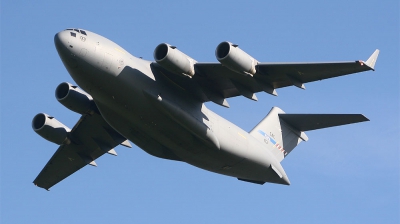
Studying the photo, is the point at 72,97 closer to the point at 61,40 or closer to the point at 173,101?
the point at 61,40

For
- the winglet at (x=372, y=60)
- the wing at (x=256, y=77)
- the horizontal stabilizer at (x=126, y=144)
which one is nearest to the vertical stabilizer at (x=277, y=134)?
the wing at (x=256, y=77)

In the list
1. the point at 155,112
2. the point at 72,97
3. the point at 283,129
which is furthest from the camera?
the point at 283,129

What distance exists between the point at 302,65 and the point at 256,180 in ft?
16.7

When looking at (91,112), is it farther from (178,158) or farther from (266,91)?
(266,91)

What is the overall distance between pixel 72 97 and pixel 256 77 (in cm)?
531

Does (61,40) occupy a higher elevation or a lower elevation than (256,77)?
lower

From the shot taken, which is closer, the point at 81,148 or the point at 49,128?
the point at 49,128

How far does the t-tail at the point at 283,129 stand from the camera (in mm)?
24562

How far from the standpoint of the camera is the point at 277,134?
82.5 ft

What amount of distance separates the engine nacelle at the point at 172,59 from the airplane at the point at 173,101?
26mm

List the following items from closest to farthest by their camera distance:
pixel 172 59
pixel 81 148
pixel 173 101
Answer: pixel 172 59, pixel 173 101, pixel 81 148

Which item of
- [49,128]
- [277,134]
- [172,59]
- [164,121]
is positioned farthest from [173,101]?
[277,134]

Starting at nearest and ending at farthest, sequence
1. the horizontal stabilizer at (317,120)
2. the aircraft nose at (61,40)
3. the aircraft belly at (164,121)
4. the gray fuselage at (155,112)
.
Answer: the aircraft nose at (61,40)
the gray fuselage at (155,112)
the aircraft belly at (164,121)
the horizontal stabilizer at (317,120)

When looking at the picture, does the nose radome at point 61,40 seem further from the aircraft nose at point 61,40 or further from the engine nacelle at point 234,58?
the engine nacelle at point 234,58
